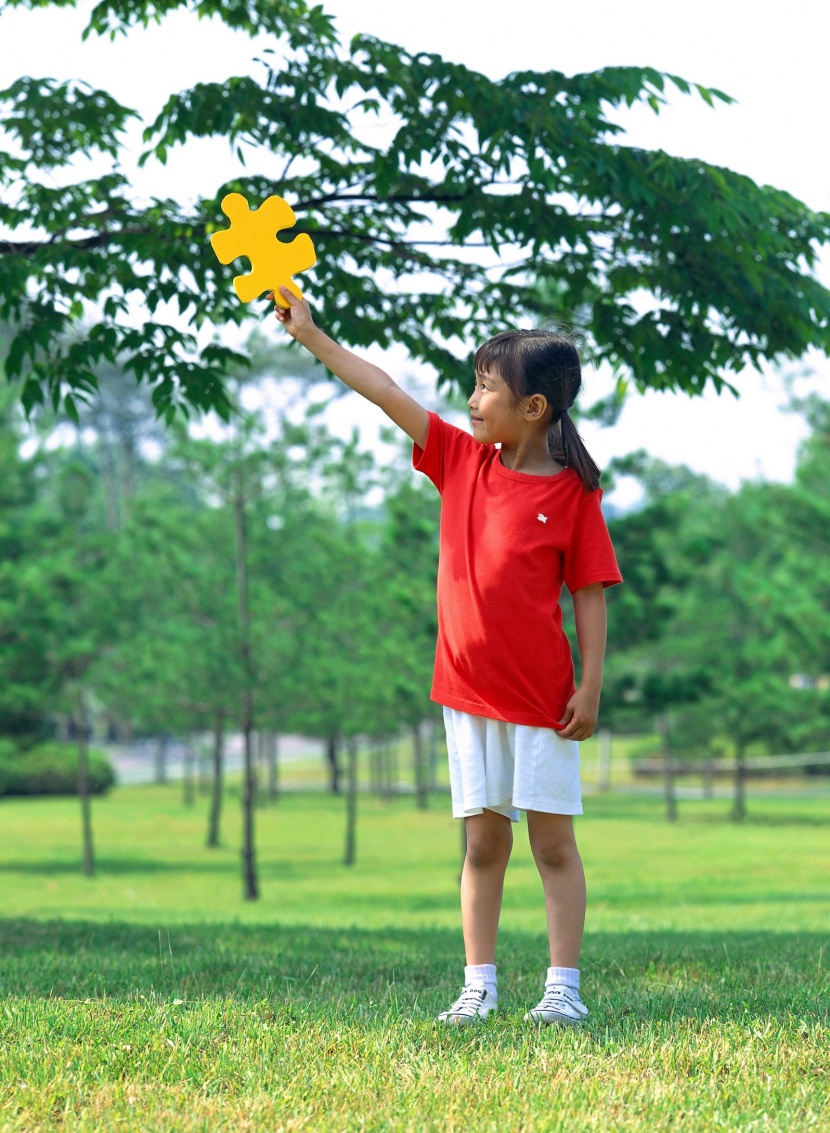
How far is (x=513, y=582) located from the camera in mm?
3463

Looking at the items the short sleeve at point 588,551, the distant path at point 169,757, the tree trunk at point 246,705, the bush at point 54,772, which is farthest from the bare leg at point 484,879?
the distant path at point 169,757

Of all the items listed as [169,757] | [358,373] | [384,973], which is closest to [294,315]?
[358,373]

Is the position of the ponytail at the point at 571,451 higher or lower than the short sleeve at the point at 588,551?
higher

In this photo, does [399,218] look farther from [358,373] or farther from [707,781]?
[707,781]

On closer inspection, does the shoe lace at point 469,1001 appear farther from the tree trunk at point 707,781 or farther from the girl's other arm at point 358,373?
the tree trunk at point 707,781

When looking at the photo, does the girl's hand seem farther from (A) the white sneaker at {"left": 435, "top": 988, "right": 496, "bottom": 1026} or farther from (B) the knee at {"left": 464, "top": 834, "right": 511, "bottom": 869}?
(A) the white sneaker at {"left": 435, "top": 988, "right": 496, "bottom": 1026}

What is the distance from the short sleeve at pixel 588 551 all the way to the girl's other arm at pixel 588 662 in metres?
0.04

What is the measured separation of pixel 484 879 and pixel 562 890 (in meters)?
0.23

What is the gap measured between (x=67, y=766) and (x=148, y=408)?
35886 mm

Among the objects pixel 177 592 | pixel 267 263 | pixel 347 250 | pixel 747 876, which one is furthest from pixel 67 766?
pixel 267 263

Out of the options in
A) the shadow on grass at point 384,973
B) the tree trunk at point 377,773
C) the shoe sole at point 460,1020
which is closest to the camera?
the shoe sole at point 460,1020

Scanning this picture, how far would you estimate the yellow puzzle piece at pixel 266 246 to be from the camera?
3.73 metres

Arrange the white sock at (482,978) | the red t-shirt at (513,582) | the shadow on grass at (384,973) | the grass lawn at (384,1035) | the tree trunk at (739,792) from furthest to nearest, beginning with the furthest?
the tree trunk at (739,792) < the shadow on grass at (384,973) < the white sock at (482,978) < the red t-shirt at (513,582) < the grass lawn at (384,1035)

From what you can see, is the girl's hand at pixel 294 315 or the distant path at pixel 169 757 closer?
the girl's hand at pixel 294 315
